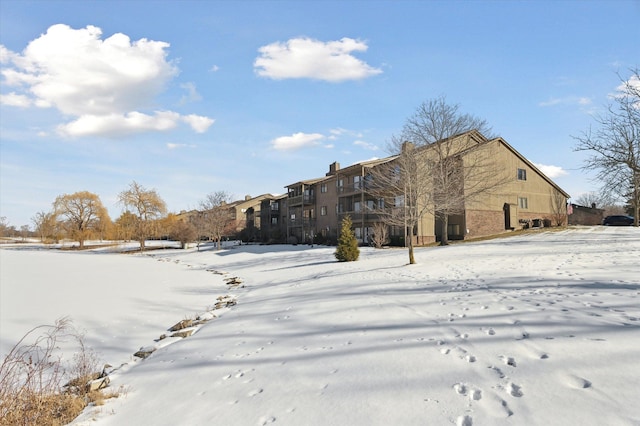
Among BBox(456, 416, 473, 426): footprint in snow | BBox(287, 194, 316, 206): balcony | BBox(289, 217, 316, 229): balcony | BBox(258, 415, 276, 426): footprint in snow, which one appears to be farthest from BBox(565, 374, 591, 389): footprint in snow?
BBox(287, 194, 316, 206): balcony

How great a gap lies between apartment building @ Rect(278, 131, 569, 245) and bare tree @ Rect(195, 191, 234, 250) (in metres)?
15.4

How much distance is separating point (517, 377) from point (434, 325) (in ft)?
8.47

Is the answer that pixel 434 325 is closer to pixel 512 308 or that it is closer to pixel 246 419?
pixel 512 308

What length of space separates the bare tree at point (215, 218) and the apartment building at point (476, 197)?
1540 cm

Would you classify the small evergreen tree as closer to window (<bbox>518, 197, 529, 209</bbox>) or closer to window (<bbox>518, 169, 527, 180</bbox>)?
window (<bbox>518, 197, 529, 209</bbox>)

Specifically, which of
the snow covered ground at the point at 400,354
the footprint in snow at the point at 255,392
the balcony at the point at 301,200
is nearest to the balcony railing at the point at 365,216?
the balcony at the point at 301,200

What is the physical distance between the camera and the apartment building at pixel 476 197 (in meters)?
33.9

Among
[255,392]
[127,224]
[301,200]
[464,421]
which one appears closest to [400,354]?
[464,421]

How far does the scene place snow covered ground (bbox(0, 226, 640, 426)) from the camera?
440 cm

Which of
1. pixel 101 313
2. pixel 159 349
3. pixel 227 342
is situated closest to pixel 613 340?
pixel 227 342

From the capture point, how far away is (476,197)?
3512cm

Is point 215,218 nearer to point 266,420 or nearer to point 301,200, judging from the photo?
point 301,200

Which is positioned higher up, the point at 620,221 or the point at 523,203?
the point at 523,203

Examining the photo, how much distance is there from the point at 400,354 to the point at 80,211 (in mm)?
78675
